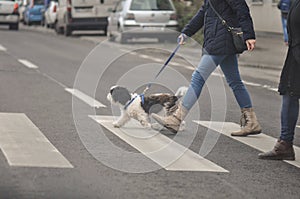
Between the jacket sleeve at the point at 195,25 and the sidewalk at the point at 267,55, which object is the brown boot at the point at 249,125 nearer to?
the jacket sleeve at the point at 195,25

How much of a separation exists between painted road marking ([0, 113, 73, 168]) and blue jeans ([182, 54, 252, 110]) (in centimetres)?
161

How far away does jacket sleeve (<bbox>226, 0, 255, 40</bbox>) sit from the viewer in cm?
807

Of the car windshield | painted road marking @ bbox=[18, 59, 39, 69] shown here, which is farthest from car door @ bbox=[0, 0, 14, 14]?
painted road marking @ bbox=[18, 59, 39, 69]

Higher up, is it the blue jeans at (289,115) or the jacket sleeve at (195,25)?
the jacket sleeve at (195,25)

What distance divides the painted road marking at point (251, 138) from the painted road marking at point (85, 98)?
70.4 inches

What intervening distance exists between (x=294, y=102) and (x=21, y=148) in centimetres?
→ 252

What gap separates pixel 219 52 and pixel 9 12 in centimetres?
2811

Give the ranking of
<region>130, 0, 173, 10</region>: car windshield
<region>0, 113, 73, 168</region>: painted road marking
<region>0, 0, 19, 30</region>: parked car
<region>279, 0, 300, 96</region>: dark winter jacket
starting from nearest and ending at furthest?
<region>0, 113, 73, 168</region>: painted road marking < <region>279, 0, 300, 96</region>: dark winter jacket < <region>130, 0, 173, 10</region>: car windshield < <region>0, 0, 19, 30</region>: parked car

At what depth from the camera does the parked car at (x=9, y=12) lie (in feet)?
116

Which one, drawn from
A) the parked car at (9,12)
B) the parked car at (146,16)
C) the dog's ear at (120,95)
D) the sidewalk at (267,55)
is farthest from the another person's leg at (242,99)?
the parked car at (9,12)

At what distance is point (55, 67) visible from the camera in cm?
1691

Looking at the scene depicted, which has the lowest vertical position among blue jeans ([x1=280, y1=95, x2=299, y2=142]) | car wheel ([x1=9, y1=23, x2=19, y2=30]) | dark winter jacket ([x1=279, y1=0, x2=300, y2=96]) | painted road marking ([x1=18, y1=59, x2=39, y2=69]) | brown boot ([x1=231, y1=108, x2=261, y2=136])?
car wheel ([x1=9, y1=23, x2=19, y2=30])

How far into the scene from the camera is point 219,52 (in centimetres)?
841

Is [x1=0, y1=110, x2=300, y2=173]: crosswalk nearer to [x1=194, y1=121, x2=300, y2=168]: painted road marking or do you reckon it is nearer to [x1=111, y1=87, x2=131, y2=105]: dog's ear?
[x1=194, y1=121, x2=300, y2=168]: painted road marking
